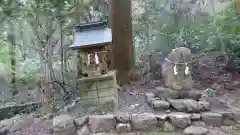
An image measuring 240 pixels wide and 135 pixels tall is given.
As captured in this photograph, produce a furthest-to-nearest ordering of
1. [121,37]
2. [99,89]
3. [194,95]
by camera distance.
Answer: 1. [121,37]
2. [194,95]
3. [99,89]

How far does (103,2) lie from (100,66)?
3135mm

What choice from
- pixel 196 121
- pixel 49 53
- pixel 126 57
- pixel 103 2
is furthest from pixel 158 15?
pixel 196 121

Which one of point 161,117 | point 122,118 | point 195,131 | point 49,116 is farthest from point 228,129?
point 49,116

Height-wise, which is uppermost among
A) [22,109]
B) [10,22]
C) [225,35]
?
[10,22]

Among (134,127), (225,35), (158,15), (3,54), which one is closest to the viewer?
(134,127)

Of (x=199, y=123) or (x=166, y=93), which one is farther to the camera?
(x=166, y=93)

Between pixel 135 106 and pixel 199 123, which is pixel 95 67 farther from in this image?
pixel 199 123

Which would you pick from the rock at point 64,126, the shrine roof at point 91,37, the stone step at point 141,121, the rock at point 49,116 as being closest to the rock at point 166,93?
the stone step at point 141,121

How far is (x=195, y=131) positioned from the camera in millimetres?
3109

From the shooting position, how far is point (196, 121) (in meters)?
3.34

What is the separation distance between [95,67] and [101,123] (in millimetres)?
750

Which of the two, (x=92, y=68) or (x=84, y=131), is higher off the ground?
(x=92, y=68)

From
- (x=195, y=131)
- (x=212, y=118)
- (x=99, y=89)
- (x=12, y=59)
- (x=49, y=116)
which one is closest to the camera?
(x=195, y=131)

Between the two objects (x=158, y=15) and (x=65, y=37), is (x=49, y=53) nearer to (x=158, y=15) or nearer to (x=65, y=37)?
(x=65, y=37)
